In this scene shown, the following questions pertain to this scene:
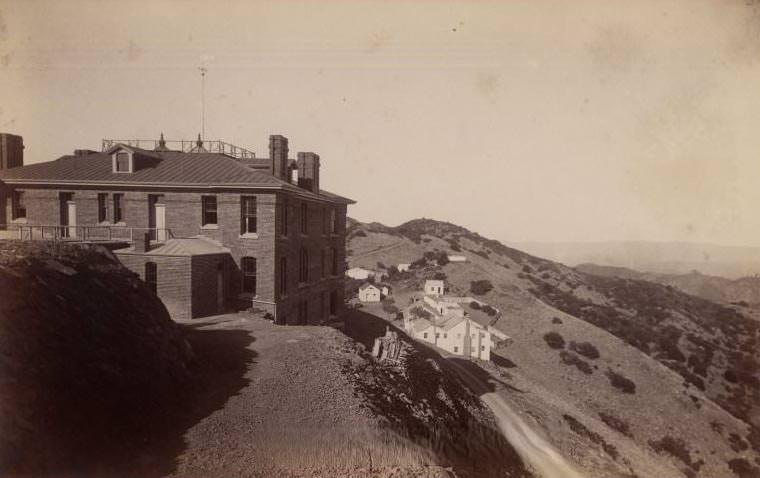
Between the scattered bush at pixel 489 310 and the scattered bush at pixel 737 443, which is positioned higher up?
the scattered bush at pixel 489 310

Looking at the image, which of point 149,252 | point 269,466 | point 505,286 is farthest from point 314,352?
point 505,286

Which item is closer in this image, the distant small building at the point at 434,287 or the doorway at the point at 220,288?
the doorway at the point at 220,288

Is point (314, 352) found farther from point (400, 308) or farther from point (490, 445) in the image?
point (400, 308)

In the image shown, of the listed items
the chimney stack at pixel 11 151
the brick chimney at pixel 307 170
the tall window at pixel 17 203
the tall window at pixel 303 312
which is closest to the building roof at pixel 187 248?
the tall window at pixel 303 312

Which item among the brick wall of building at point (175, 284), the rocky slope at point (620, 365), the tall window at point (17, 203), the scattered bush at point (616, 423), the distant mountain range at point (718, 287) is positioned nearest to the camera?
the brick wall of building at point (175, 284)

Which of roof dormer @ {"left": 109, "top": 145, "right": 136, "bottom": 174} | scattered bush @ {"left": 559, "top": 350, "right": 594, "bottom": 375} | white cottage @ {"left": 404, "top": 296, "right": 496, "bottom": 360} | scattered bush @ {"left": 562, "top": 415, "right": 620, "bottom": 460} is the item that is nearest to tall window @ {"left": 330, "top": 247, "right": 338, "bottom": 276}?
roof dormer @ {"left": 109, "top": 145, "right": 136, "bottom": 174}

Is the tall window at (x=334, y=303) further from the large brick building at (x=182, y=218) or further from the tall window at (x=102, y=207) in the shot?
the tall window at (x=102, y=207)
